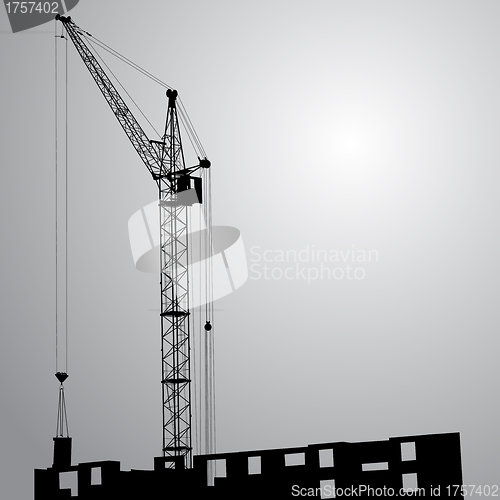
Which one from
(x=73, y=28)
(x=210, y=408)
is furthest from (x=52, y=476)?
(x=73, y=28)

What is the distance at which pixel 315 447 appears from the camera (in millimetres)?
39312

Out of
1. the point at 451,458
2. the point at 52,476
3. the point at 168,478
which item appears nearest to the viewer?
the point at 451,458

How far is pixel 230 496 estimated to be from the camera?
40625mm

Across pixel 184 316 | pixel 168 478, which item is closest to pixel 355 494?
pixel 168 478

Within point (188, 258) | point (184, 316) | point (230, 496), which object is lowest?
point (230, 496)

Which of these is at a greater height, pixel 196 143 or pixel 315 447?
pixel 196 143

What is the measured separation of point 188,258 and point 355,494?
42.7m

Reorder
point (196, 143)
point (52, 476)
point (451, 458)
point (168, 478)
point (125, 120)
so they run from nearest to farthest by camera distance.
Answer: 1. point (451, 458)
2. point (168, 478)
3. point (52, 476)
4. point (125, 120)
5. point (196, 143)

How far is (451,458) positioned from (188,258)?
43588mm

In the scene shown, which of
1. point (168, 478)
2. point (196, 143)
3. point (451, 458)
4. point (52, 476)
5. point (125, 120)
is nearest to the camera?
point (451, 458)

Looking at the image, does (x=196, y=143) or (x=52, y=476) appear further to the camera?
(x=196, y=143)

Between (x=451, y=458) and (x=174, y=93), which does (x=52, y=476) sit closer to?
(x=451, y=458)

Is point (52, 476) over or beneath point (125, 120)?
beneath

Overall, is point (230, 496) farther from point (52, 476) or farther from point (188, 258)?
point (188, 258)
